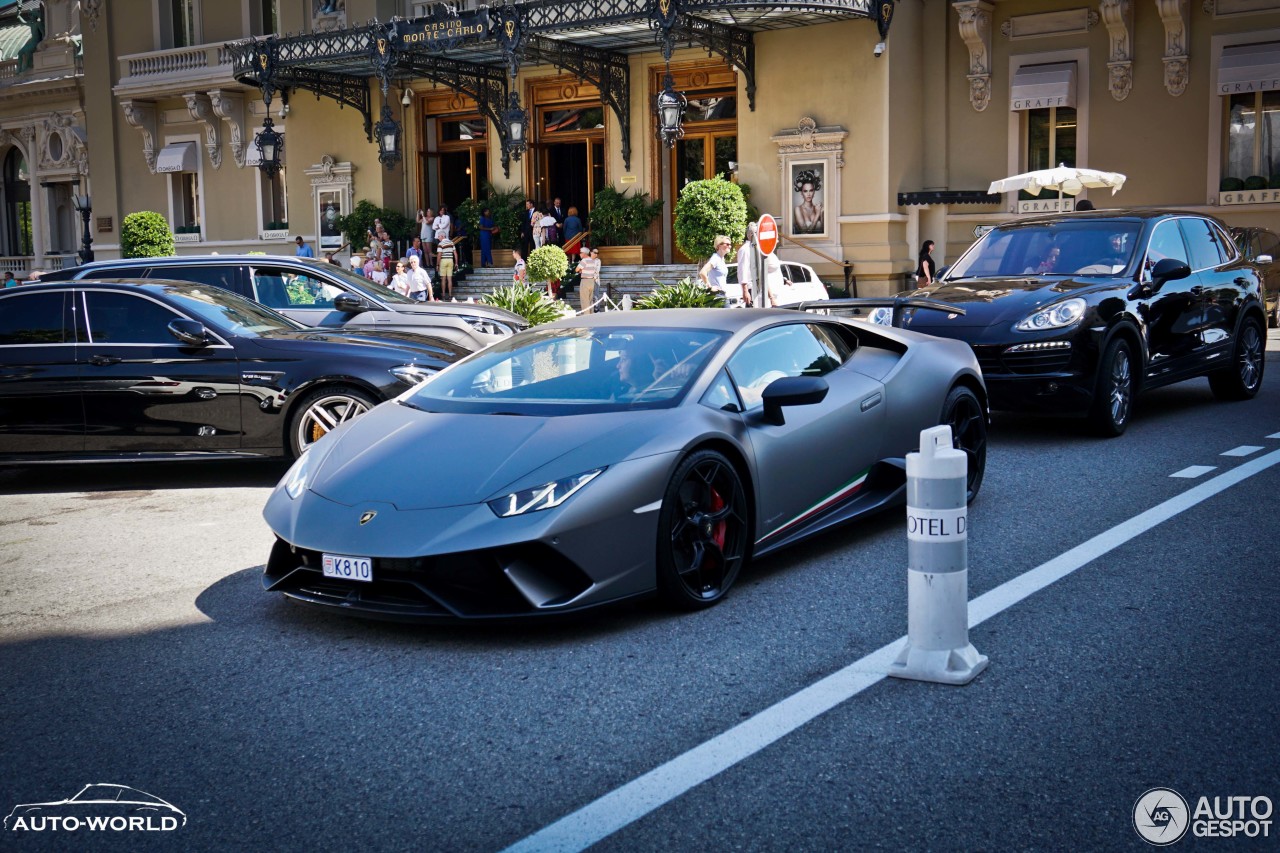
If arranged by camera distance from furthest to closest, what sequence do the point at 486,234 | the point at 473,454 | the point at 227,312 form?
the point at 486,234, the point at 227,312, the point at 473,454

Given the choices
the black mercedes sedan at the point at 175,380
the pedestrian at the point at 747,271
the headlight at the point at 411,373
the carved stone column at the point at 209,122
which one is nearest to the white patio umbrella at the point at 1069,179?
the pedestrian at the point at 747,271

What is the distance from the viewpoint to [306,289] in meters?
13.2

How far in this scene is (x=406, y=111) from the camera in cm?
3294

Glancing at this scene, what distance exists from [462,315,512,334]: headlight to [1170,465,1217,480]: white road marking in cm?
734

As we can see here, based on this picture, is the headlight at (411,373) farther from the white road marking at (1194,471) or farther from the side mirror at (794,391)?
the white road marking at (1194,471)

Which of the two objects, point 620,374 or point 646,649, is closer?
point 646,649

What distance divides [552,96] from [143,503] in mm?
23975

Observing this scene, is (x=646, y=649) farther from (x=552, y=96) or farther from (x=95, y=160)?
(x=95, y=160)

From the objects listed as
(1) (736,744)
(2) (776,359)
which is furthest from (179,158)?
(1) (736,744)

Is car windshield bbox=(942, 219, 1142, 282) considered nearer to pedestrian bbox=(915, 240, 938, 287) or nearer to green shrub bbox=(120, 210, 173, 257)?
pedestrian bbox=(915, 240, 938, 287)

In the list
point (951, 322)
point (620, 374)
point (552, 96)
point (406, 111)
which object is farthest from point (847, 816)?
point (406, 111)

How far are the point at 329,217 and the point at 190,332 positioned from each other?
25.1 meters

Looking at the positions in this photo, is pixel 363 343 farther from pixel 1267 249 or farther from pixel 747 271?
pixel 1267 249
